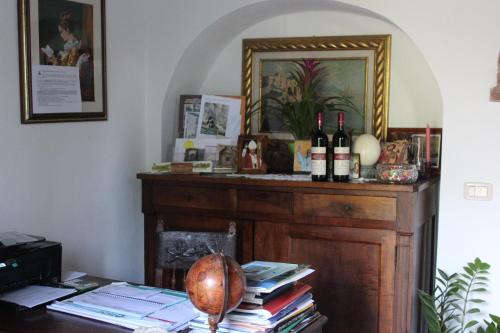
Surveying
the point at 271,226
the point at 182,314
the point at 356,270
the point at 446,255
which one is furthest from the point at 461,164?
the point at 182,314

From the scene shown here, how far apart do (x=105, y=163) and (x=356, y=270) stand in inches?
53.7

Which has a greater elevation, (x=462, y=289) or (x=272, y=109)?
(x=272, y=109)

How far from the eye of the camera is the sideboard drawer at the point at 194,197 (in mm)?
3229

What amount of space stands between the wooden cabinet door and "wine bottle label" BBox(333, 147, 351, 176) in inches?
10.4

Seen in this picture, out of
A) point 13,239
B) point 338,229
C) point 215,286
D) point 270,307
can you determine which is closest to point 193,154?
point 338,229

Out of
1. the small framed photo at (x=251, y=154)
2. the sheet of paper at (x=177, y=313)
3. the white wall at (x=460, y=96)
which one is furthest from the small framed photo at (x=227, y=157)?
the sheet of paper at (x=177, y=313)

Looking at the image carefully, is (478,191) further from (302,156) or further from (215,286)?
(215,286)

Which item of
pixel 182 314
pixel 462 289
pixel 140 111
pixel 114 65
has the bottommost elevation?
pixel 462 289

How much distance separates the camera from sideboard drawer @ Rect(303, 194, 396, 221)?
113 inches

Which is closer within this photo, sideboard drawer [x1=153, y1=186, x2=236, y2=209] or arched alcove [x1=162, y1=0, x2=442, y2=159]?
sideboard drawer [x1=153, y1=186, x2=236, y2=209]

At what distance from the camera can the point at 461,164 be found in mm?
3002

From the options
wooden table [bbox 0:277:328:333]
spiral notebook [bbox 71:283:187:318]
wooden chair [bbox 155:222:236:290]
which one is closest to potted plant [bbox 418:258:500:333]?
wooden chair [bbox 155:222:236:290]

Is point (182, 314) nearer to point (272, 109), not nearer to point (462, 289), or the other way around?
point (462, 289)

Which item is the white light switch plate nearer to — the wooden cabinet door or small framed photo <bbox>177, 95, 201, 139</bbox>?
the wooden cabinet door
